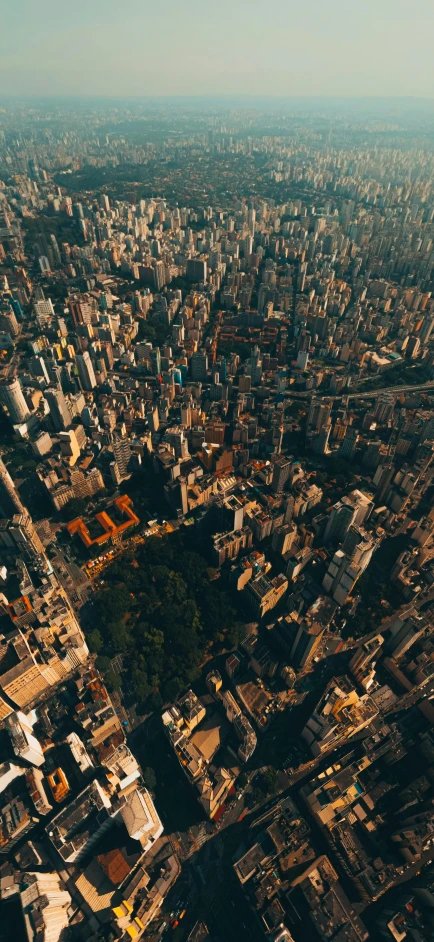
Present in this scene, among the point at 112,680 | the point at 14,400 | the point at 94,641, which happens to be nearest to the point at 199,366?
the point at 14,400

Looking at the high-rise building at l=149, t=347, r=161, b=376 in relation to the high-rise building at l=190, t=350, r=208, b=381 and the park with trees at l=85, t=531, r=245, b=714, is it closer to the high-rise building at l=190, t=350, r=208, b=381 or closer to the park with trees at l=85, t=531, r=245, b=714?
the high-rise building at l=190, t=350, r=208, b=381

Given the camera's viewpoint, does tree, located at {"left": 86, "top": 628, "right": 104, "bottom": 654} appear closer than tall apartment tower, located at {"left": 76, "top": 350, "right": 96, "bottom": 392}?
Yes

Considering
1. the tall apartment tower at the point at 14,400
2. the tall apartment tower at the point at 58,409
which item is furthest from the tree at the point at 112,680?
the tall apartment tower at the point at 14,400

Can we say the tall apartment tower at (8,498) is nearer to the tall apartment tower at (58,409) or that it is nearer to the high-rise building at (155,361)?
the tall apartment tower at (58,409)

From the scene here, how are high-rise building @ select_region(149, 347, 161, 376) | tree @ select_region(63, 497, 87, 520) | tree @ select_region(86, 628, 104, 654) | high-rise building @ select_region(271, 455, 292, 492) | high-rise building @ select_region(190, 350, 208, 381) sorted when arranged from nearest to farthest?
tree @ select_region(86, 628, 104, 654) → high-rise building @ select_region(271, 455, 292, 492) → tree @ select_region(63, 497, 87, 520) → high-rise building @ select_region(190, 350, 208, 381) → high-rise building @ select_region(149, 347, 161, 376)

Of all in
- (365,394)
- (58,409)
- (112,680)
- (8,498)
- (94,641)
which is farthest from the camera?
(365,394)

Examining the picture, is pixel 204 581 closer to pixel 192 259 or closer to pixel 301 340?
pixel 301 340

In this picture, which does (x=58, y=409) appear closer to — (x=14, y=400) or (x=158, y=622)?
(x=14, y=400)

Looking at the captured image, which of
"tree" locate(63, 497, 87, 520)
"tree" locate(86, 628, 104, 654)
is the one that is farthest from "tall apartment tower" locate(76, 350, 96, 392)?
"tree" locate(86, 628, 104, 654)
